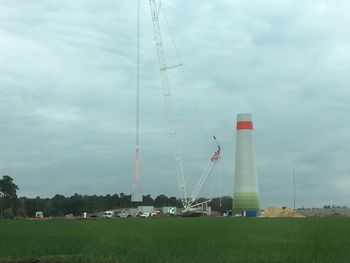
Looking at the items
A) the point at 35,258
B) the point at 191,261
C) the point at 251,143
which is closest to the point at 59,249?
the point at 35,258

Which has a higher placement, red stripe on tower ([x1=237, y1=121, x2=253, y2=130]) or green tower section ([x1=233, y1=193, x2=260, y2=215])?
red stripe on tower ([x1=237, y1=121, x2=253, y2=130])

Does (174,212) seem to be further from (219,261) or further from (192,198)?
(219,261)

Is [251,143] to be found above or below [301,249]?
above

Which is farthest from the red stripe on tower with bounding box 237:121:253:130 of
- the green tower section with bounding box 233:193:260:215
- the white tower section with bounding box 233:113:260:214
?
the green tower section with bounding box 233:193:260:215

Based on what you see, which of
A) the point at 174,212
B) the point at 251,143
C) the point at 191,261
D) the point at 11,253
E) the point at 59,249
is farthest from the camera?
the point at 174,212

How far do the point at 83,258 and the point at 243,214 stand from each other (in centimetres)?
14177

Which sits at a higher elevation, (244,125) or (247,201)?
(244,125)

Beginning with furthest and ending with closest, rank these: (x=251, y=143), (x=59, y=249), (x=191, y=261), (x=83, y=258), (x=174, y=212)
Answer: (x=174, y=212), (x=251, y=143), (x=59, y=249), (x=83, y=258), (x=191, y=261)

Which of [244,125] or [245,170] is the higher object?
[244,125]

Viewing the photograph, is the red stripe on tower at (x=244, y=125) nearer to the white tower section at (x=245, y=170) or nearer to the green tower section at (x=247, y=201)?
the white tower section at (x=245, y=170)

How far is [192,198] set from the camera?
7554 inches

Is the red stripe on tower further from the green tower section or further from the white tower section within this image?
the green tower section

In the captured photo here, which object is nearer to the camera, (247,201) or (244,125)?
(247,201)

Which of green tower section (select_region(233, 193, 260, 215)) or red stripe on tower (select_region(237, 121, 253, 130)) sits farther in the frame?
red stripe on tower (select_region(237, 121, 253, 130))
